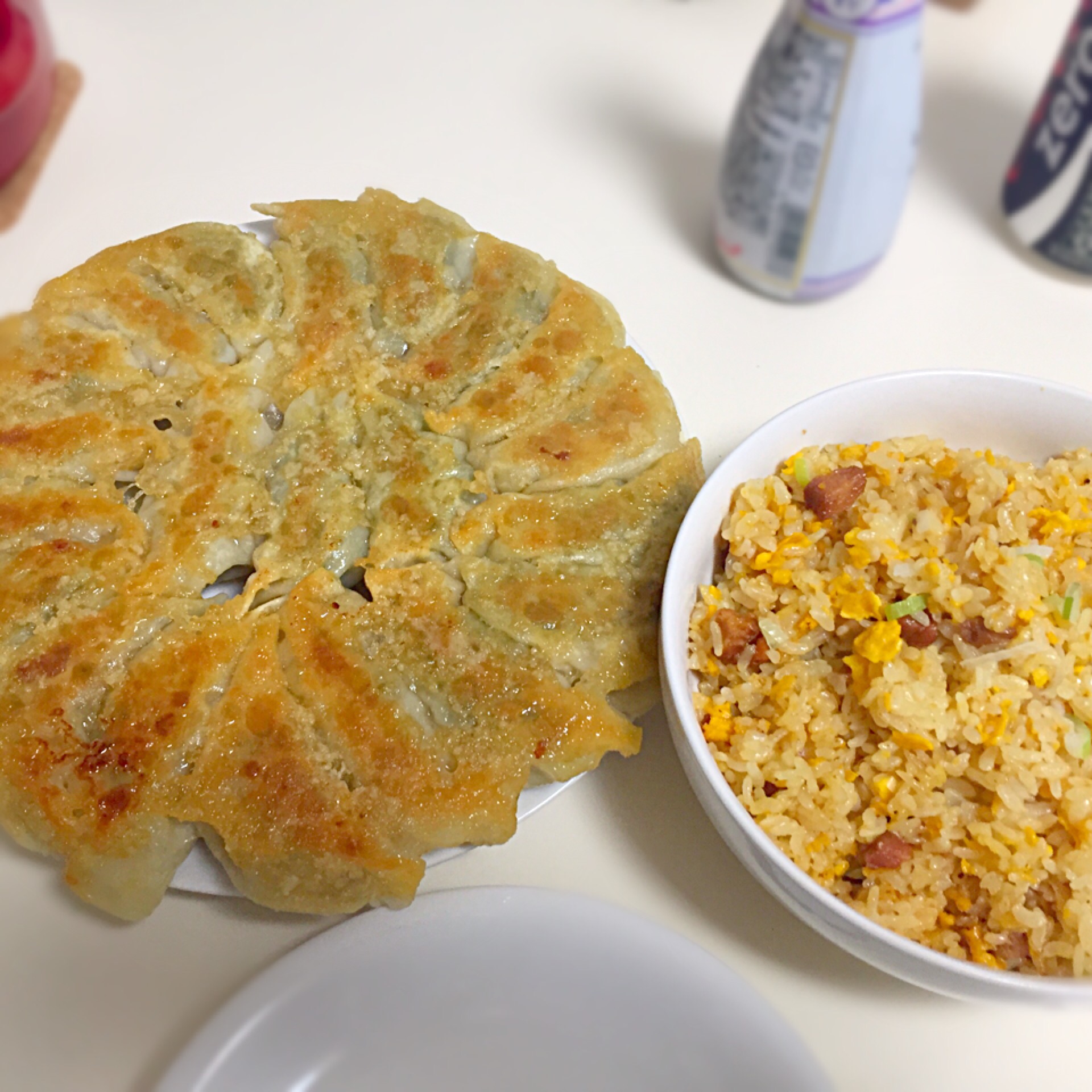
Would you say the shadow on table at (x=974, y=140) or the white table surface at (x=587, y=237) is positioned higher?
the shadow on table at (x=974, y=140)

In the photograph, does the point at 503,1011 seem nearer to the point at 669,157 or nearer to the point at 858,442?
the point at 858,442

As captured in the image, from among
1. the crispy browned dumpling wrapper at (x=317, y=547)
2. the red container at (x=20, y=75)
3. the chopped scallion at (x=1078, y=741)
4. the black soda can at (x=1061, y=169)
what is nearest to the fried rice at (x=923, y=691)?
the chopped scallion at (x=1078, y=741)

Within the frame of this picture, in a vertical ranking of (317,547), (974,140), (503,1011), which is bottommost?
(503,1011)

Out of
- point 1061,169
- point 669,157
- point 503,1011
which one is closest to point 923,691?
point 503,1011

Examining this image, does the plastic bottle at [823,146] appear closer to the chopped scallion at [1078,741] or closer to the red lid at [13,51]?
the chopped scallion at [1078,741]

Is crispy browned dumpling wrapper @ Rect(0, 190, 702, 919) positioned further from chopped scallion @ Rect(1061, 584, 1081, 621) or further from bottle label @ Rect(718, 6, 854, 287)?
chopped scallion @ Rect(1061, 584, 1081, 621)

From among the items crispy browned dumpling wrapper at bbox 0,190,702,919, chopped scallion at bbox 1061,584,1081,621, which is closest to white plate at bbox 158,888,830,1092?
crispy browned dumpling wrapper at bbox 0,190,702,919
